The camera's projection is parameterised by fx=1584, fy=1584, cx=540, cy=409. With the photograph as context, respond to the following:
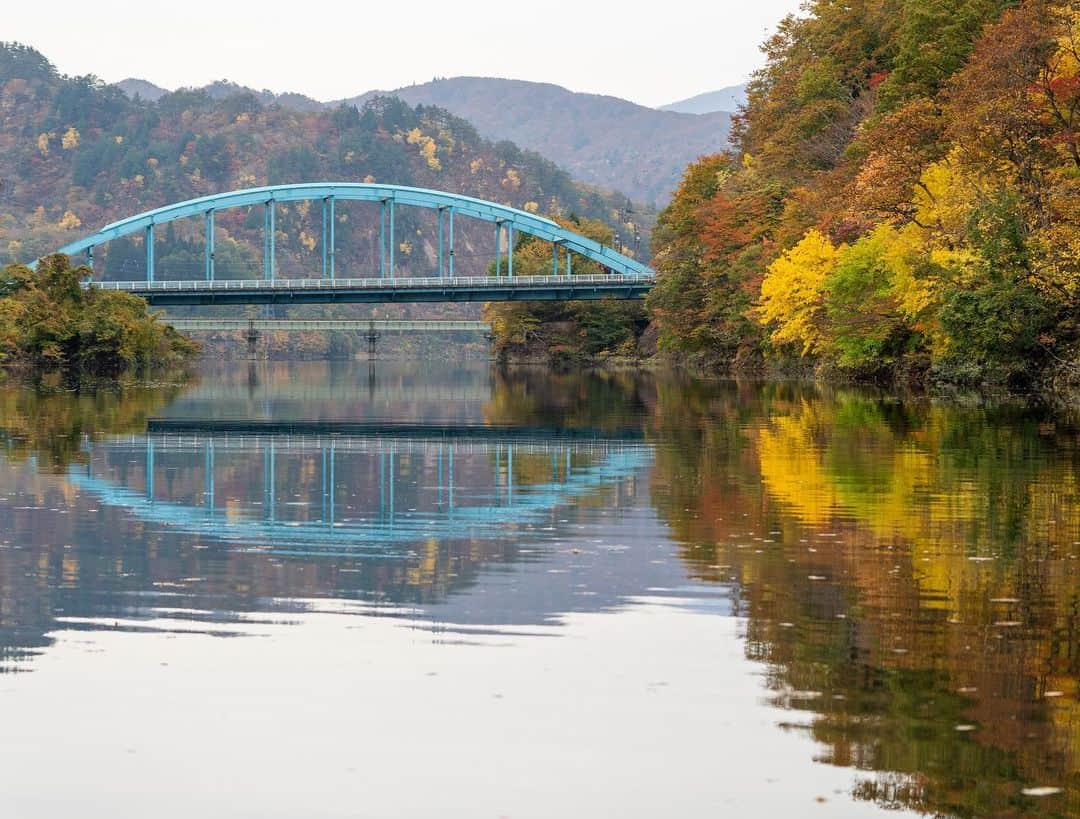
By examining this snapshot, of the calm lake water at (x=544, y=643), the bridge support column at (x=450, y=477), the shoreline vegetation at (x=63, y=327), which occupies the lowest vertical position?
the calm lake water at (x=544, y=643)

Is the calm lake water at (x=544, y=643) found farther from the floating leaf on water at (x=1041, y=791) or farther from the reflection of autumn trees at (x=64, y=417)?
the reflection of autumn trees at (x=64, y=417)

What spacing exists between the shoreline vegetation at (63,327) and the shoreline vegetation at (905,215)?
29.6 metres

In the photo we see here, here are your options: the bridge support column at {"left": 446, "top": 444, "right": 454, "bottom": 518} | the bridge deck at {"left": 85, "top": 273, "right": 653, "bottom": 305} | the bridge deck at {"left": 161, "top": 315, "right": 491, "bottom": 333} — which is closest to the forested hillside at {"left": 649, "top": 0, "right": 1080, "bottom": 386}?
the bridge support column at {"left": 446, "top": 444, "right": 454, "bottom": 518}

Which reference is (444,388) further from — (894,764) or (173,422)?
(894,764)

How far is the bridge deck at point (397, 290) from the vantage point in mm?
115125

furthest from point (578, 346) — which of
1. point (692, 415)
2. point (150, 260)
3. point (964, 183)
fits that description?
point (692, 415)

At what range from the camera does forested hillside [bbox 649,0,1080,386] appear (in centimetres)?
4241

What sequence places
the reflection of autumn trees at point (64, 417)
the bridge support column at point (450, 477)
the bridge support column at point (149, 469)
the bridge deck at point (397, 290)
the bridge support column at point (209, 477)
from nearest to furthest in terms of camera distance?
the bridge support column at point (209, 477), the bridge support column at point (450, 477), the bridge support column at point (149, 469), the reflection of autumn trees at point (64, 417), the bridge deck at point (397, 290)

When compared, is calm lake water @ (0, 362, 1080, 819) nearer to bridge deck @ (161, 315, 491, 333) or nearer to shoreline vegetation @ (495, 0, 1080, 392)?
shoreline vegetation @ (495, 0, 1080, 392)

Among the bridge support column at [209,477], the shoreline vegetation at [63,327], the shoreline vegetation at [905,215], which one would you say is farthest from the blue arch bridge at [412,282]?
the bridge support column at [209,477]

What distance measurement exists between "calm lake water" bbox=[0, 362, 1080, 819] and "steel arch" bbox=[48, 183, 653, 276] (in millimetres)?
110443

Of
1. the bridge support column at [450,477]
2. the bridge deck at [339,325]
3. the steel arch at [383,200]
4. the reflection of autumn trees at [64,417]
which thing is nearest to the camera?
the bridge support column at [450,477]

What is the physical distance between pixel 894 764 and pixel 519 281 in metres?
110

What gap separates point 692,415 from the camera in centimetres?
3775
